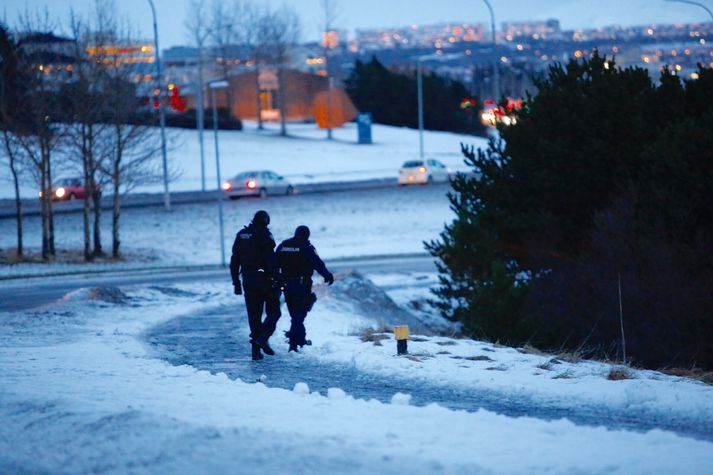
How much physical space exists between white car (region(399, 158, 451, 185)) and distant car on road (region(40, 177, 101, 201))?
57.5 ft

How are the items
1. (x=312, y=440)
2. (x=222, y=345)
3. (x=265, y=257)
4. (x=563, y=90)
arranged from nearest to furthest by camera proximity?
1. (x=312, y=440)
2. (x=265, y=257)
3. (x=222, y=345)
4. (x=563, y=90)

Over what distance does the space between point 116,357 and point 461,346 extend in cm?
464

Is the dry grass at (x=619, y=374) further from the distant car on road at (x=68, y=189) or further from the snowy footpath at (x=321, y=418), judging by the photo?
the distant car on road at (x=68, y=189)

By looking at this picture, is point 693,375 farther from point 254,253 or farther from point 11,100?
point 11,100

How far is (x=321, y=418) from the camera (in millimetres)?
8578

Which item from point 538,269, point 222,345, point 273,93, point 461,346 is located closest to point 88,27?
point 538,269

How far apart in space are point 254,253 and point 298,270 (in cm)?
73

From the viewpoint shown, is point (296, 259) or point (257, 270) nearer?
point (257, 270)

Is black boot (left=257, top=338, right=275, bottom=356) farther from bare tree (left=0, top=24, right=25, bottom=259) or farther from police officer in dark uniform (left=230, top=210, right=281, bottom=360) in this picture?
bare tree (left=0, top=24, right=25, bottom=259)

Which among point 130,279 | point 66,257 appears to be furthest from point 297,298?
point 66,257

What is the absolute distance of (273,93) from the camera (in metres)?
103

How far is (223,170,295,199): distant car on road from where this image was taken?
5019 cm

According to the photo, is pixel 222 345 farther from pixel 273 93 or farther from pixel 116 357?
pixel 273 93

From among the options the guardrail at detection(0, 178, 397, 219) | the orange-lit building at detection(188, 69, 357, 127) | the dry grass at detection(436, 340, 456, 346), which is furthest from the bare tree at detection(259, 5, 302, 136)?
the dry grass at detection(436, 340, 456, 346)
